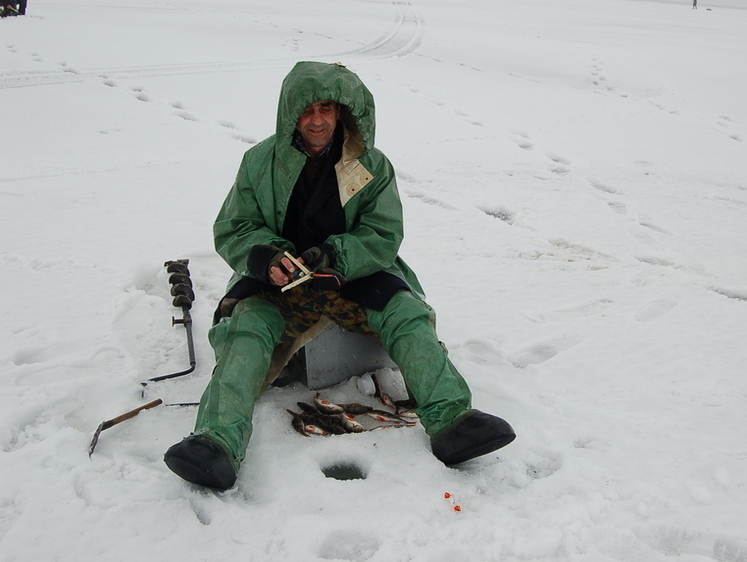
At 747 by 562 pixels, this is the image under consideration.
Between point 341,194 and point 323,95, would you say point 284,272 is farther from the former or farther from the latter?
point 323,95

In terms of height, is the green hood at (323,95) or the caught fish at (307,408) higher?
the green hood at (323,95)

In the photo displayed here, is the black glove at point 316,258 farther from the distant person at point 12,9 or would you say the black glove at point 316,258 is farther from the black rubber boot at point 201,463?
the distant person at point 12,9

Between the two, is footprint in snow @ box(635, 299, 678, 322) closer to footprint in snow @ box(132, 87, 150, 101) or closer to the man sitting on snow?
the man sitting on snow

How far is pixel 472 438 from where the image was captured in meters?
2.12

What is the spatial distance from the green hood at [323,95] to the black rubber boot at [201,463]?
1181 mm

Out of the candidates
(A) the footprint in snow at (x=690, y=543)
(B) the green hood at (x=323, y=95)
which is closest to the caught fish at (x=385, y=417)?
(A) the footprint in snow at (x=690, y=543)

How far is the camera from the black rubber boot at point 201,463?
6.38ft

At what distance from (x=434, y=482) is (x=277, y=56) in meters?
9.90

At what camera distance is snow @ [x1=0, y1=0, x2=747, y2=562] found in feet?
6.39

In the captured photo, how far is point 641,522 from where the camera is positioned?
78.5 inches

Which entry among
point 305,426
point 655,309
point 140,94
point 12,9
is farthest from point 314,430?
point 12,9

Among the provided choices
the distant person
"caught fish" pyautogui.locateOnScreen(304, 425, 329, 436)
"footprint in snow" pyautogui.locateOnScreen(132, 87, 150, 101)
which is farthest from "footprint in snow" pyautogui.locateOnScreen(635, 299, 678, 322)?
the distant person

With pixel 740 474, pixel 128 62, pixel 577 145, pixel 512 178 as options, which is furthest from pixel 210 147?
pixel 740 474

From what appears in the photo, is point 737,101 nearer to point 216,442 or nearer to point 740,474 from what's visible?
point 740,474
